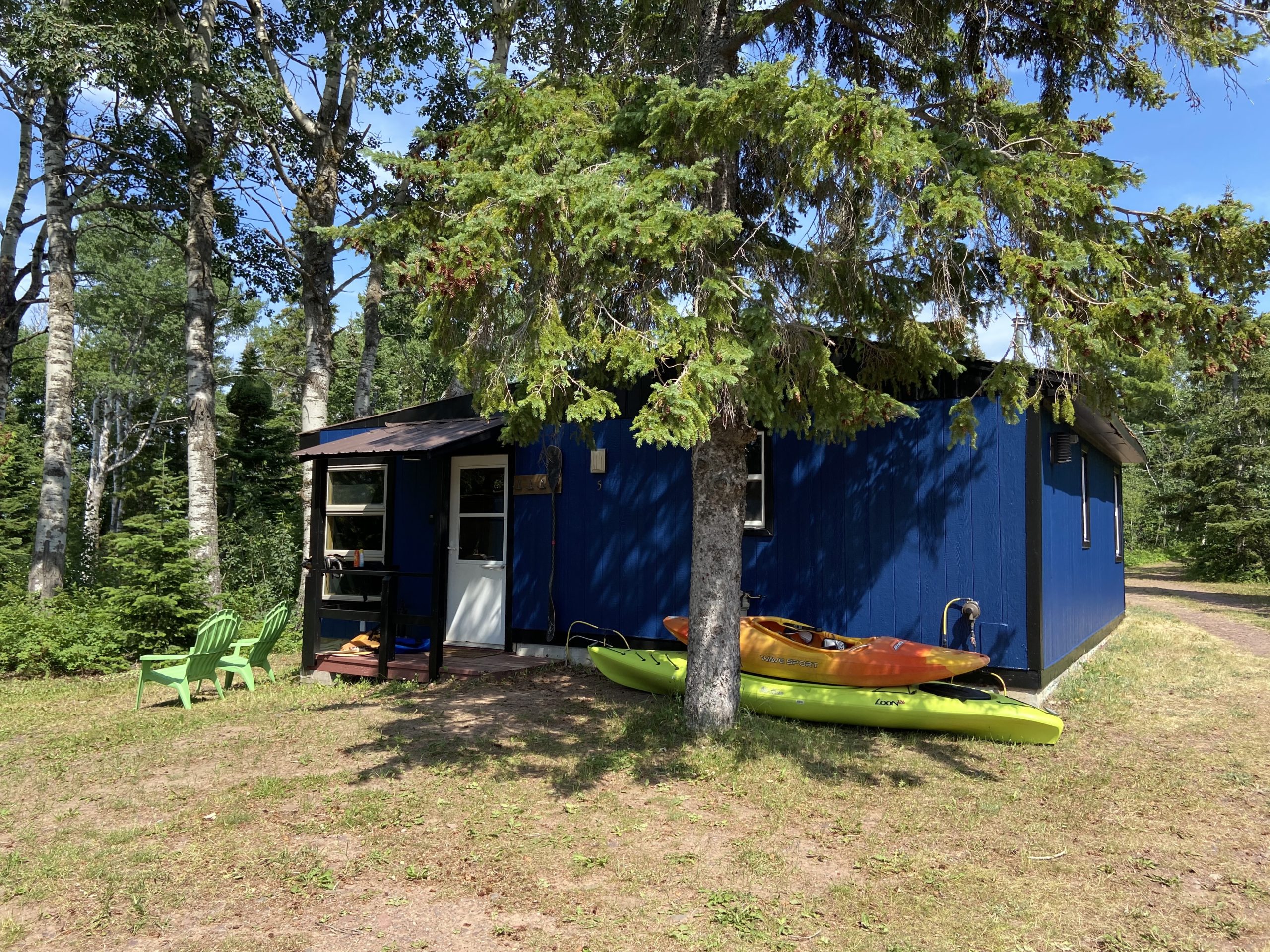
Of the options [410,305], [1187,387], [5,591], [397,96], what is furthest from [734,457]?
[1187,387]

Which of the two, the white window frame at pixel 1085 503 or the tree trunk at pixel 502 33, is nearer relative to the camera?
the tree trunk at pixel 502 33

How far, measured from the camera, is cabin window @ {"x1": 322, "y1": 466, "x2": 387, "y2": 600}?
920 centimetres

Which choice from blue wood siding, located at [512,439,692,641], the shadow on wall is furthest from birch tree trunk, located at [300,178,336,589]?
the shadow on wall

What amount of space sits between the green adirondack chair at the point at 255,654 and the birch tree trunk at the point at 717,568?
4.34m

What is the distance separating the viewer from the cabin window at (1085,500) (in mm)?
8961

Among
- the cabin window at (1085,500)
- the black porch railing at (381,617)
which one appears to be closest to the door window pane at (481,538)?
the black porch railing at (381,617)

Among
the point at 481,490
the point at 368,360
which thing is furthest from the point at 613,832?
the point at 368,360

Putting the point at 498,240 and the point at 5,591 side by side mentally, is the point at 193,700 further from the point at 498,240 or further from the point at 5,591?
the point at 498,240

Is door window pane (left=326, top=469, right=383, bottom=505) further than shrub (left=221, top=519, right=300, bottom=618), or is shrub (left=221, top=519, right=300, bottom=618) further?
shrub (left=221, top=519, right=300, bottom=618)

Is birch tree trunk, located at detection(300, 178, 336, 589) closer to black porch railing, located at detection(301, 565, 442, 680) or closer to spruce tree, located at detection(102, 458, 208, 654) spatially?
spruce tree, located at detection(102, 458, 208, 654)

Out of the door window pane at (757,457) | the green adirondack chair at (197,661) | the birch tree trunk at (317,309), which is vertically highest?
the birch tree trunk at (317,309)

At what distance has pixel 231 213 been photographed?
13453 mm

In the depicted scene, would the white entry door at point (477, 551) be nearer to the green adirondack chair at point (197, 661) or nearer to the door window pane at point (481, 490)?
the door window pane at point (481, 490)

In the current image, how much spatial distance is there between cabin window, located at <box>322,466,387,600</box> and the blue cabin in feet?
0.08
